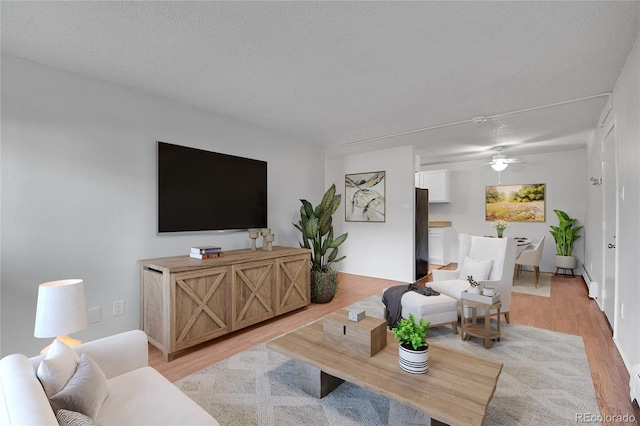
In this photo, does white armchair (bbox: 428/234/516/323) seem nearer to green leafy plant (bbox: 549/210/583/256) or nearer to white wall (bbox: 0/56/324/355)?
white wall (bbox: 0/56/324/355)

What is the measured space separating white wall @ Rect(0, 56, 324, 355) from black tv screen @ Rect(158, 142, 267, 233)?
11 centimetres

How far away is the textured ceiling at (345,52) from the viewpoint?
1.78 m

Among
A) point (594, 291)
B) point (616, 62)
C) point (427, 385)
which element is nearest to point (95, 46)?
point (427, 385)

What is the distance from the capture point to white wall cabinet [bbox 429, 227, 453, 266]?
259 inches

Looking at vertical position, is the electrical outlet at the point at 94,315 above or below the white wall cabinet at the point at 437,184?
below

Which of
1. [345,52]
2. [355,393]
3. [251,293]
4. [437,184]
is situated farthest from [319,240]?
[437,184]

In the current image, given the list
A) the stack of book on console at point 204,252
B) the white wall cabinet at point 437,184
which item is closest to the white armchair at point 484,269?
the stack of book on console at point 204,252

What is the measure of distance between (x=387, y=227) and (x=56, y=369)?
15.9 feet

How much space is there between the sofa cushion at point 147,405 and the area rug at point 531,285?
4.83 metres

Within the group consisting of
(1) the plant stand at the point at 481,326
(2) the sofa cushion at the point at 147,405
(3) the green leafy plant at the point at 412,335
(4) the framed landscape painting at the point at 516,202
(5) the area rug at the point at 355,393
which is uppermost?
(4) the framed landscape painting at the point at 516,202

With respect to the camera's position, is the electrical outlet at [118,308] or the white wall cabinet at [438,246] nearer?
the electrical outlet at [118,308]

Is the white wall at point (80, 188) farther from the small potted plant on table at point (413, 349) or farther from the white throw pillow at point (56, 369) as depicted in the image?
the small potted plant on table at point (413, 349)

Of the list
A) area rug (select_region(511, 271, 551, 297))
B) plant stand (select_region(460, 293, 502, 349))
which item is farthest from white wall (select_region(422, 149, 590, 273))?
plant stand (select_region(460, 293, 502, 349))

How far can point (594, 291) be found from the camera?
3932 mm
